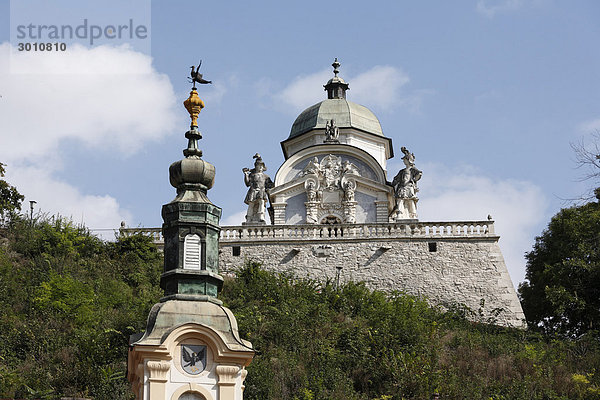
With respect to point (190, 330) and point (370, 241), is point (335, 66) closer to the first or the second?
point (370, 241)

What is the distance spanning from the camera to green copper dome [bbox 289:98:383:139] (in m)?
45.8

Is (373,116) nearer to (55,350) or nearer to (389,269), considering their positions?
(389,269)

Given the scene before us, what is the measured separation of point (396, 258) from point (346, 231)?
2.27 metres

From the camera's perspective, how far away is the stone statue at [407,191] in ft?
133

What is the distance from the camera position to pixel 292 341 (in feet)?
87.7

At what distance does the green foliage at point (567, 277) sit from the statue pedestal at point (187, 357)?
1914cm

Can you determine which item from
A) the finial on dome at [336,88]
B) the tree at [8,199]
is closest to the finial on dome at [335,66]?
the finial on dome at [336,88]

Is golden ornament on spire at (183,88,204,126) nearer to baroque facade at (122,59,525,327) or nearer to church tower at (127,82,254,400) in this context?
church tower at (127,82,254,400)

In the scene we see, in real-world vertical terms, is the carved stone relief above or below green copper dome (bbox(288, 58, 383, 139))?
below

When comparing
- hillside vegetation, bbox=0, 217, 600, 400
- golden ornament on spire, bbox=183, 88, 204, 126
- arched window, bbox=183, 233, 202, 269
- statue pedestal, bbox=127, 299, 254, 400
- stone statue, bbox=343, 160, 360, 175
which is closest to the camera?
statue pedestal, bbox=127, 299, 254, 400

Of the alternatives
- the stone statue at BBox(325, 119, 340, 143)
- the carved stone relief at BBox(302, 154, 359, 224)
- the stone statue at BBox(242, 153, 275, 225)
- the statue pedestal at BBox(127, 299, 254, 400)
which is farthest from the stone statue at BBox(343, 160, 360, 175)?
the statue pedestal at BBox(127, 299, 254, 400)

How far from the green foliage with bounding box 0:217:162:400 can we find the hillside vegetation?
0.05m

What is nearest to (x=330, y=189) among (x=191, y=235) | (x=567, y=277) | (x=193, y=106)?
(x=567, y=277)

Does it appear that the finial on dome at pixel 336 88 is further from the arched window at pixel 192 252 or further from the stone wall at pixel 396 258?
the arched window at pixel 192 252
